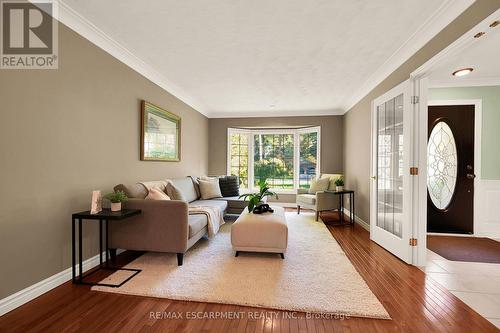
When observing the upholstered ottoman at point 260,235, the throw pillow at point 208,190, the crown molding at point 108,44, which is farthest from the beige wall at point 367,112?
the crown molding at point 108,44

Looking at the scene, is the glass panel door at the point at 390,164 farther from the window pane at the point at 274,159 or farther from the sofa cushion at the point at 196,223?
the window pane at the point at 274,159

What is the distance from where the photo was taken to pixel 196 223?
279 cm

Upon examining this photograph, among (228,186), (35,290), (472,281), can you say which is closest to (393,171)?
(472,281)

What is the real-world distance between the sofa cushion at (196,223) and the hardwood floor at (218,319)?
852 millimetres

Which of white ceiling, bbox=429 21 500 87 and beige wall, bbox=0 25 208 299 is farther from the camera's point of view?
white ceiling, bbox=429 21 500 87

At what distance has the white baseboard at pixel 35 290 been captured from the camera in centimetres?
171

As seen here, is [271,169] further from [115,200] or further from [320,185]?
[115,200]

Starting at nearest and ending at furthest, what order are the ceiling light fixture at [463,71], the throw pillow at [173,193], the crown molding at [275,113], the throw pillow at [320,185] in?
1. the ceiling light fixture at [463,71]
2. the throw pillow at [173,193]
3. the throw pillow at [320,185]
4. the crown molding at [275,113]

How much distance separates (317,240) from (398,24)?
112 inches

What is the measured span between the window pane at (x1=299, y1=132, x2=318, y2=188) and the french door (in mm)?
2596

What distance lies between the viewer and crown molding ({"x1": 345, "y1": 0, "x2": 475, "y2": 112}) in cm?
194

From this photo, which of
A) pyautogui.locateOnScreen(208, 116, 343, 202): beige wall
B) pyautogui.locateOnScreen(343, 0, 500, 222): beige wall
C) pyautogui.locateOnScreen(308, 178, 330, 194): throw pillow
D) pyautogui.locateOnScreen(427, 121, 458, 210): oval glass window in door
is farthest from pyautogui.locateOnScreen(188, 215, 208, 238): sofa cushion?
pyautogui.locateOnScreen(427, 121, 458, 210): oval glass window in door

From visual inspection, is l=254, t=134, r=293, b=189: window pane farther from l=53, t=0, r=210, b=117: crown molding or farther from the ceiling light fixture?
the ceiling light fixture

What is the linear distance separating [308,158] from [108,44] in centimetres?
496
